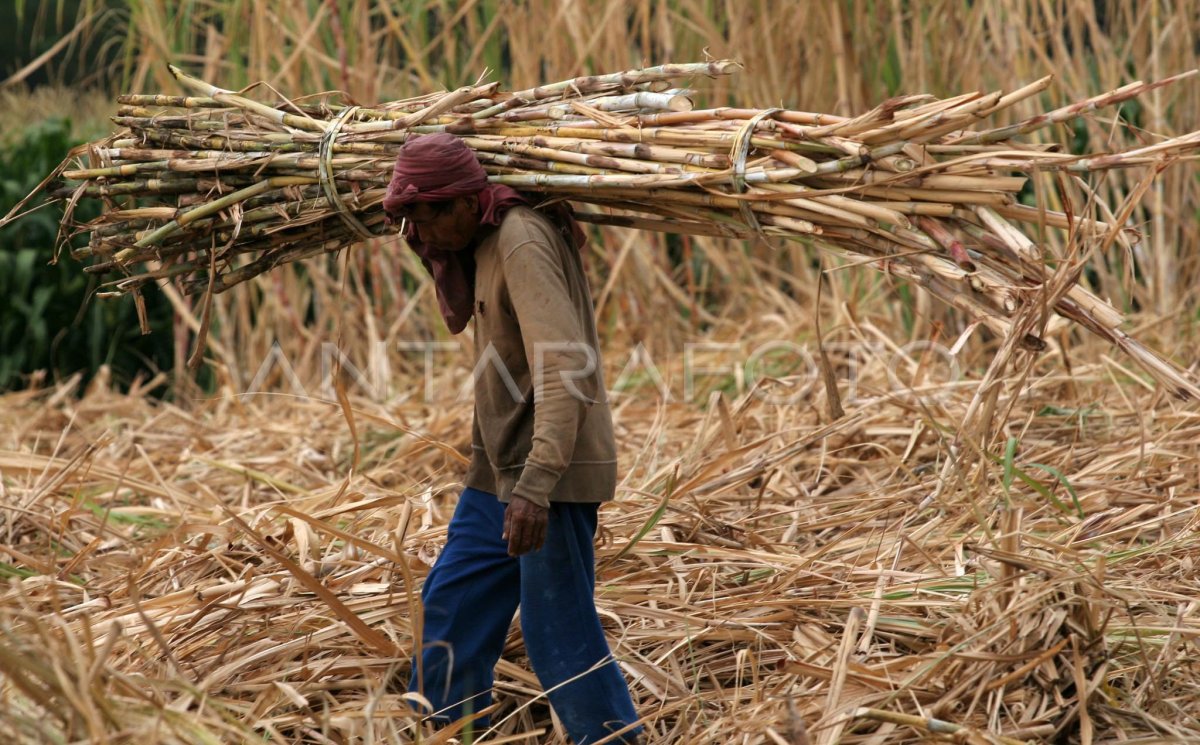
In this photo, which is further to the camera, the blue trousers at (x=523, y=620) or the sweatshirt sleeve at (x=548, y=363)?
the blue trousers at (x=523, y=620)

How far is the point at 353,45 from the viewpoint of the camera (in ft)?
18.4

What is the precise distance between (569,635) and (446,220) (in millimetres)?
811

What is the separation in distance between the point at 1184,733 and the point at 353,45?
14.5 feet

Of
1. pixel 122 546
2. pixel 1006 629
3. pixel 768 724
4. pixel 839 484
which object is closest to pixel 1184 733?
pixel 1006 629

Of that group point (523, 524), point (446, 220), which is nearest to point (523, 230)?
point (446, 220)

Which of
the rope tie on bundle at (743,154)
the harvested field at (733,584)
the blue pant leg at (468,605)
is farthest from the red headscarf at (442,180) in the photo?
the harvested field at (733,584)

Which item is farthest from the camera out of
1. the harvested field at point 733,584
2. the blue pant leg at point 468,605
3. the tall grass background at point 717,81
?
the tall grass background at point 717,81

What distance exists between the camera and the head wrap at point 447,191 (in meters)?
2.38

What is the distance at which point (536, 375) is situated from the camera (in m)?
2.33

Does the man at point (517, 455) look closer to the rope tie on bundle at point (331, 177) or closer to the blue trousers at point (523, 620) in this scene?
the blue trousers at point (523, 620)

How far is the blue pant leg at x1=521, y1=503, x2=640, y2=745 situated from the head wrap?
472 millimetres

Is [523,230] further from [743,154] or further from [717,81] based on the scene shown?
[717,81]

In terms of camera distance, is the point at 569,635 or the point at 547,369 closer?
the point at 547,369

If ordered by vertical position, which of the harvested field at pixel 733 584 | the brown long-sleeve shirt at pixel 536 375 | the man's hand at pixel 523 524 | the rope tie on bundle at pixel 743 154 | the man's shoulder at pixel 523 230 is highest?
the rope tie on bundle at pixel 743 154
